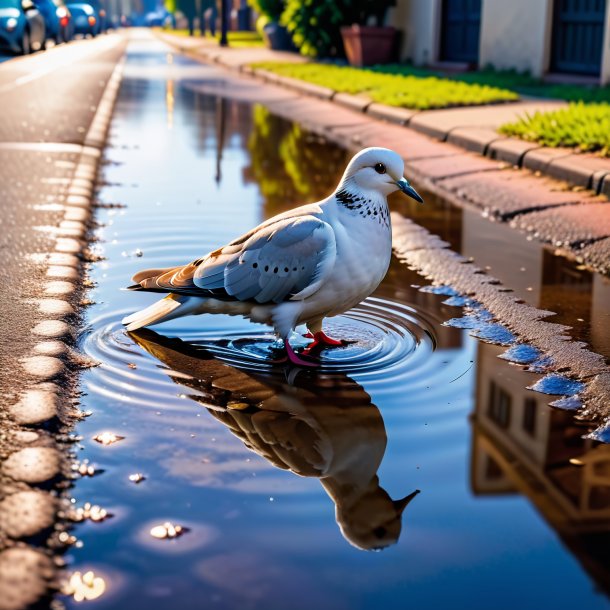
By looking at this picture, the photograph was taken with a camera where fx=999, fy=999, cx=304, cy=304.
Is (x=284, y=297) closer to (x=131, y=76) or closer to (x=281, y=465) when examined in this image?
(x=281, y=465)

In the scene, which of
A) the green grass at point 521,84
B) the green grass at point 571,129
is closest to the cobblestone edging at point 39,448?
the green grass at point 571,129

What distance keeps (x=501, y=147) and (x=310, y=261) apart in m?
5.37

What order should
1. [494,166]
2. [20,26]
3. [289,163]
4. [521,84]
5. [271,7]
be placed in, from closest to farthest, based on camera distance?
1. [494,166]
2. [289,163]
3. [521,84]
4. [20,26]
5. [271,7]

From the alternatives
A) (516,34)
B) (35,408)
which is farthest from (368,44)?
(35,408)

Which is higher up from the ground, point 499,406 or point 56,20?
point 56,20

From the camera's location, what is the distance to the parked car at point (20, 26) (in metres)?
23.4

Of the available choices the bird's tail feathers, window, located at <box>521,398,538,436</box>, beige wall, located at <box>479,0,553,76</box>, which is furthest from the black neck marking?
beige wall, located at <box>479,0,553,76</box>

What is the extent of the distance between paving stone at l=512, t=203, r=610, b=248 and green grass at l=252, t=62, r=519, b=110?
5.59 meters

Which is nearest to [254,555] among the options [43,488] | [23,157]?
[43,488]

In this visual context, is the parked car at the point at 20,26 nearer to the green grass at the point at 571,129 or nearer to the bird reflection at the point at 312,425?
the green grass at the point at 571,129

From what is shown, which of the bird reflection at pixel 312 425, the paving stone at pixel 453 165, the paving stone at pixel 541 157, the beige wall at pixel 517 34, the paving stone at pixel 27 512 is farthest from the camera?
the beige wall at pixel 517 34

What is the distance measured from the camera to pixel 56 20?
3111 centimetres

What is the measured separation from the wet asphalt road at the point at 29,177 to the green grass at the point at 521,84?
5606 mm

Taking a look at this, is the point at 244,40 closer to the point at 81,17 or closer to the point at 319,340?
the point at 81,17
